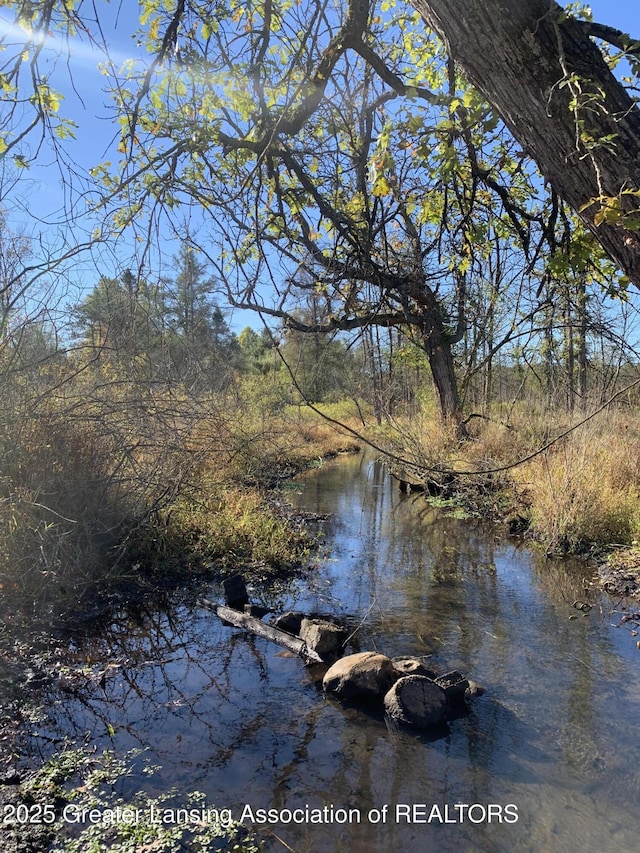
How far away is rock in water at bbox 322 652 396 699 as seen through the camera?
Result: 4551 mm

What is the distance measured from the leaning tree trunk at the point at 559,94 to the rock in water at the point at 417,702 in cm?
336

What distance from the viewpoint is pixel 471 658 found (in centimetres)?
536

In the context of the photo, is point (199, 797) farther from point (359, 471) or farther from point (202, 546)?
point (359, 471)

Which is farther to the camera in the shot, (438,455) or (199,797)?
(438,455)

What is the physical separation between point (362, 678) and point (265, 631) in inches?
56.1

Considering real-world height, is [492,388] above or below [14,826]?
above

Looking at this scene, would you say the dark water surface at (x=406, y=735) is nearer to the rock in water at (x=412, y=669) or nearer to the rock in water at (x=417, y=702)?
the rock in water at (x=417, y=702)

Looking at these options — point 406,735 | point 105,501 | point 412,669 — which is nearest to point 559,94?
point 406,735

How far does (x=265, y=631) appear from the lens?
5684 millimetres

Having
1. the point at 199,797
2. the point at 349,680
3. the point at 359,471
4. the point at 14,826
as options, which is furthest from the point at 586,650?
the point at 359,471

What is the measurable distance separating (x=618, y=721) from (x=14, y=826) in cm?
415

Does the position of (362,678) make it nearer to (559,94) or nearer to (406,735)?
(406,735)

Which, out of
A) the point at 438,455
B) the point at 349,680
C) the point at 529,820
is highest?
the point at 438,455

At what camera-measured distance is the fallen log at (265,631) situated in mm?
5250
